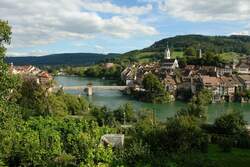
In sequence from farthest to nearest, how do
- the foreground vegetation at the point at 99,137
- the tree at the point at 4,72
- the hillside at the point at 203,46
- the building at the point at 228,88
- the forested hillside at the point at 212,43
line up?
1. the forested hillside at the point at 212,43
2. the hillside at the point at 203,46
3. the building at the point at 228,88
4. the foreground vegetation at the point at 99,137
5. the tree at the point at 4,72

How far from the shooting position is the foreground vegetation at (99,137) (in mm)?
10882

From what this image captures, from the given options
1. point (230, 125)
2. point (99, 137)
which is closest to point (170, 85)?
point (230, 125)

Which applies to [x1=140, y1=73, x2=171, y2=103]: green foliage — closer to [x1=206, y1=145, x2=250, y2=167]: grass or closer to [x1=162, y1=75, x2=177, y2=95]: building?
[x1=162, y1=75, x2=177, y2=95]: building

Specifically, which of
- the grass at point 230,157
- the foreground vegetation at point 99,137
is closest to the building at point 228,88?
the foreground vegetation at point 99,137

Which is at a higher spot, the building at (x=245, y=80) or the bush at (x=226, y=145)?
the building at (x=245, y=80)

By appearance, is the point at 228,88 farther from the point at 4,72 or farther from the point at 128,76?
the point at 4,72

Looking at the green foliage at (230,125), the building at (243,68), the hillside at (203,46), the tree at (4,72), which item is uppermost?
the hillside at (203,46)

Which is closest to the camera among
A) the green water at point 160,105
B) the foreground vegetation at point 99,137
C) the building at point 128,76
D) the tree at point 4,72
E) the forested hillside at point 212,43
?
the tree at point 4,72

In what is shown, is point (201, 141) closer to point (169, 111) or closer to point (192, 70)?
point (169, 111)

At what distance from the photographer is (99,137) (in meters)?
18.8

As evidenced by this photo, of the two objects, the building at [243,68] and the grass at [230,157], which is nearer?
the grass at [230,157]

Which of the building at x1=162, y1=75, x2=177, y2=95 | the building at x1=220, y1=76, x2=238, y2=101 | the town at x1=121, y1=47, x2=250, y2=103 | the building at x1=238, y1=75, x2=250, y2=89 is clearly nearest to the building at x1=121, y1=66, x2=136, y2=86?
the town at x1=121, y1=47, x2=250, y2=103

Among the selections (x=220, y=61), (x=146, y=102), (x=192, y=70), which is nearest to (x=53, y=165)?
(x=146, y=102)

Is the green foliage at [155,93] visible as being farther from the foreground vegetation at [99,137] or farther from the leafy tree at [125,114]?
the foreground vegetation at [99,137]
